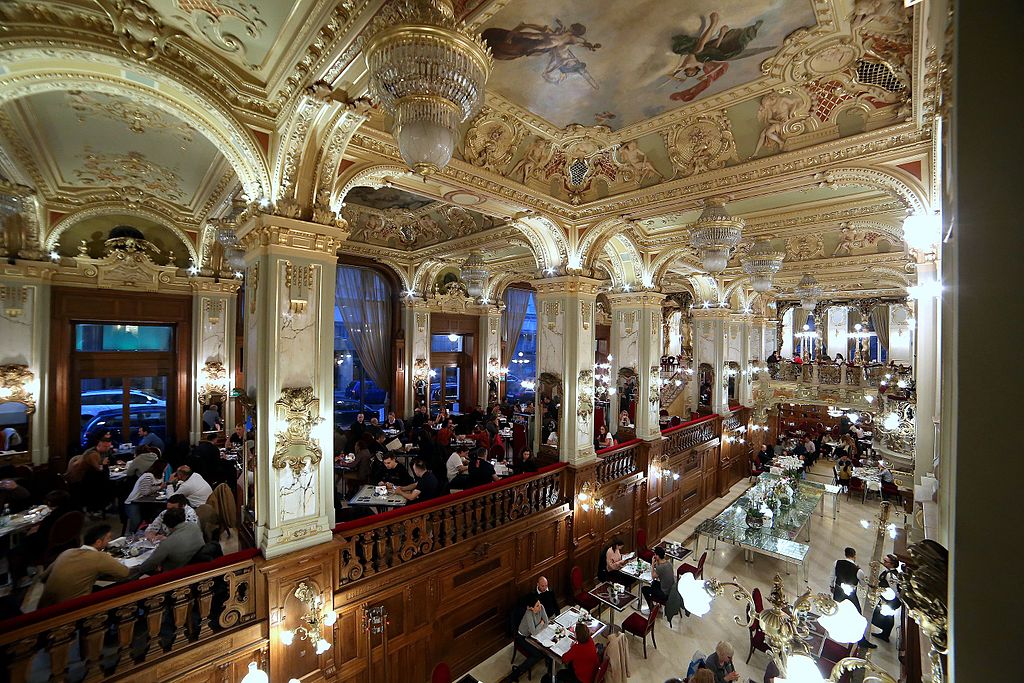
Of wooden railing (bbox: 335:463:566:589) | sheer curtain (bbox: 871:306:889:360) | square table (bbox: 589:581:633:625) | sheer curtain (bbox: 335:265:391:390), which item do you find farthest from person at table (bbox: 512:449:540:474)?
sheer curtain (bbox: 871:306:889:360)

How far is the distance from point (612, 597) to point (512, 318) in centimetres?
1148

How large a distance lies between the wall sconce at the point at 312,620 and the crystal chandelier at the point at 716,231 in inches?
250

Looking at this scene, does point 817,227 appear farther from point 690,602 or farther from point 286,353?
point 286,353

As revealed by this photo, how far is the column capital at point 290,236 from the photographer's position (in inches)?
159

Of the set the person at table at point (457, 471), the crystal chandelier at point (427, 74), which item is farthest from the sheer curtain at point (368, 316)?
the crystal chandelier at point (427, 74)

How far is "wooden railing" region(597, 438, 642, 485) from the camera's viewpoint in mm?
7660

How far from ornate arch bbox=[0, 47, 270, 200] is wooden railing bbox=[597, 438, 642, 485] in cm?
665

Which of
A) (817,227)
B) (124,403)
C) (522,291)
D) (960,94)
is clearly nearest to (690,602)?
(960,94)

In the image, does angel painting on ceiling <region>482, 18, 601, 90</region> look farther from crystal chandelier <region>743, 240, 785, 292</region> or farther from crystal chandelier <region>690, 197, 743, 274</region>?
crystal chandelier <region>743, 240, 785, 292</region>

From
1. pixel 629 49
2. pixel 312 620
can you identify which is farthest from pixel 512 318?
pixel 312 620

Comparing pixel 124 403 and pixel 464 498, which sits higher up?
pixel 124 403

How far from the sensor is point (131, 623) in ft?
11.0

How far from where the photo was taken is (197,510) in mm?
5109

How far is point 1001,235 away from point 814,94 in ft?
15.8
